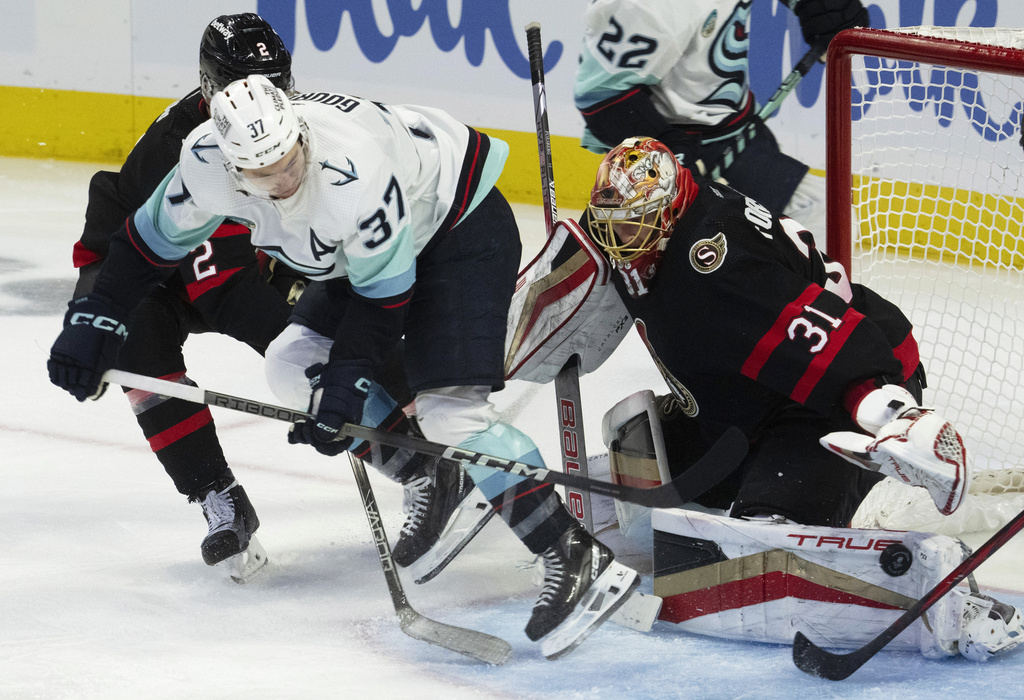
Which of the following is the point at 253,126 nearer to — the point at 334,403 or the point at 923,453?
the point at 334,403

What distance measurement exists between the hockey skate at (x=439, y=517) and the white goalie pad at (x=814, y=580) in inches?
18.6

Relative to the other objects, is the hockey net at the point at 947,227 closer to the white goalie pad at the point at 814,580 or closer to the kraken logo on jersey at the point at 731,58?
the kraken logo on jersey at the point at 731,58

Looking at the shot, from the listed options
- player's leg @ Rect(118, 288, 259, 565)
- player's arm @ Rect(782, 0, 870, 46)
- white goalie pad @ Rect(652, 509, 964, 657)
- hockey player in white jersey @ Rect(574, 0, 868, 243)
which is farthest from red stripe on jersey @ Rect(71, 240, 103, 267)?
player's arm @ Rect(782, 0, 870, 46)

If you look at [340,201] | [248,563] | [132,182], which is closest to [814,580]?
[340,201]

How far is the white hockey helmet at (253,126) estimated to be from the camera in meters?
1.64

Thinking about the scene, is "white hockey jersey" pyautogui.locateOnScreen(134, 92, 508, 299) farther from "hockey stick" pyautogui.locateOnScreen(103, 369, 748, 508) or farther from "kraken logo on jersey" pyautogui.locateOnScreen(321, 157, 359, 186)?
"hockey stick" pyautogui.locateOnScreen(103, 369, 748, 508)

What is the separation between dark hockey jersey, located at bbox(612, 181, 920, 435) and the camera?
1.88 meters

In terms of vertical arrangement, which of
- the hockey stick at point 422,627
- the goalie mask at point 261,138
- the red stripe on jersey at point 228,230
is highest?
the goalie mask at point 261,138

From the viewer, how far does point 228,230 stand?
2258mm

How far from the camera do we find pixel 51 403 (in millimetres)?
3125

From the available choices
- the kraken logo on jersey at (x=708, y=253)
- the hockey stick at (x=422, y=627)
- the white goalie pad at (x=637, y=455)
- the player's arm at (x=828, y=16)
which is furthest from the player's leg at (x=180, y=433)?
the player's arm at (x=828, y=16)

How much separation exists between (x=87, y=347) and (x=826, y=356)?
114 cm

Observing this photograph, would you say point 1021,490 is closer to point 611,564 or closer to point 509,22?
point 611,564

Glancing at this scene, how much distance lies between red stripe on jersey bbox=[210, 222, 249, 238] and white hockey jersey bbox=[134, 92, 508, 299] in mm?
258
